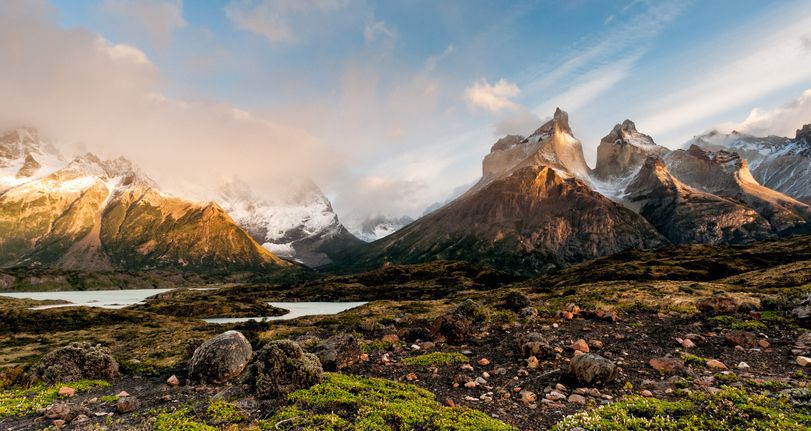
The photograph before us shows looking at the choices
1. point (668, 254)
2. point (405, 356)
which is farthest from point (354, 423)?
point (668, 254)

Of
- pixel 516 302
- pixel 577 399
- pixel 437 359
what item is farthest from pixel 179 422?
pixel 516 302

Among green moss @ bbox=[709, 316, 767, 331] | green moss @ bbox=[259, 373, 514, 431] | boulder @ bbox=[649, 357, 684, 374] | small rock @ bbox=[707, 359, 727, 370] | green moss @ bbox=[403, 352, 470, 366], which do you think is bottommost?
green moss @ bbox=[709, 316, 767, 331]

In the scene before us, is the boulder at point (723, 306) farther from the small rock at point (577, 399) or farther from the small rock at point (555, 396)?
the small rock at point (555, 396)

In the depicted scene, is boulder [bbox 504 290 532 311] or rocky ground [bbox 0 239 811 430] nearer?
rocky ground [bbox 0 239 811 430]

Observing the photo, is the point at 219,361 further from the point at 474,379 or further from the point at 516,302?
the point at 516,302

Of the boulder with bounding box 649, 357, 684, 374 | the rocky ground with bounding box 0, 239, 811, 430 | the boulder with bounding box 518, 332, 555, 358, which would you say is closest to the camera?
the rocky ground with bounding box 0, 239, 811, 430

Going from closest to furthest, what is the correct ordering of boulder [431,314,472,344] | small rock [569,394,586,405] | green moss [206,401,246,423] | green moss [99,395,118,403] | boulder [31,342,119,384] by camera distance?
green moss [206,401,246,423] < small rock [569,394,586,405] < green moss [99,395,118,403] < boulder [31,342,119,384] < boulder [431,314,472,344]

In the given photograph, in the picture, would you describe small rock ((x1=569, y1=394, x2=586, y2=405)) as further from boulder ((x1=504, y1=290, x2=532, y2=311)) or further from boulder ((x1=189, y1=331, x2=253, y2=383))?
boulder ((x1=504, y1=290, x2=532, y2=311))

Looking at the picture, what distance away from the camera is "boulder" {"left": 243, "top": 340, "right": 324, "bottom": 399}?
68.6 ft

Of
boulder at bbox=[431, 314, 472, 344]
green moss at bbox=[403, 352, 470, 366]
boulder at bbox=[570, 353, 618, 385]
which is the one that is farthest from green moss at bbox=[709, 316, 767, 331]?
green moss at bbox=[403, 352, 470, 366]

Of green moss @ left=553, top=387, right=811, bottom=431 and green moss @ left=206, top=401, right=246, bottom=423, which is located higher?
green moss @ left=206, top=401, right=246, bottom=423

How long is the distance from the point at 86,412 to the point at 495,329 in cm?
2930

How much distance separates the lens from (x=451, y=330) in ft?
106

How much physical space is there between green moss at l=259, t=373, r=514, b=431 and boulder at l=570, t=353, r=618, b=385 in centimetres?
681
